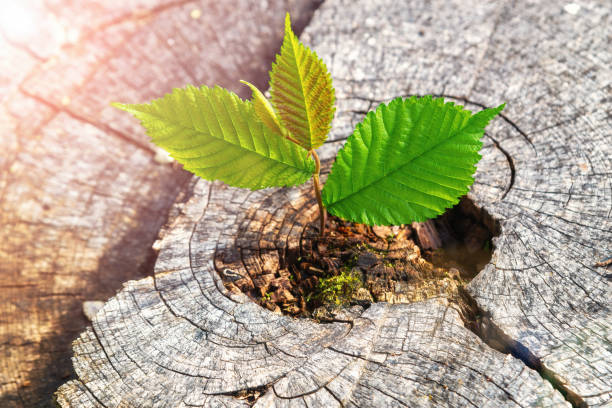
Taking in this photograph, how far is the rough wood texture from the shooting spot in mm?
1858

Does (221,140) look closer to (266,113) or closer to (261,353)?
(266,113)

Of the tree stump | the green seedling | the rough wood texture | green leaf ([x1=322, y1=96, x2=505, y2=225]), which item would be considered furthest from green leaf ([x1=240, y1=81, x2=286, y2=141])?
the rough wood texture

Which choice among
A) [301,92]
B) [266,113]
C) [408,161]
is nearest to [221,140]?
[266,113]

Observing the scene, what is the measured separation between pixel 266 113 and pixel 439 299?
753 mm

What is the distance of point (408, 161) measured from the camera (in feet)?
4.71

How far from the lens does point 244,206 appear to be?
5.81ft

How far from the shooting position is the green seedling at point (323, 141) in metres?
1.37

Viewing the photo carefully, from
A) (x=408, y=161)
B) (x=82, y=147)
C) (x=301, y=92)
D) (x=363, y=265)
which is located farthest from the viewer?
(x=82, y=147)

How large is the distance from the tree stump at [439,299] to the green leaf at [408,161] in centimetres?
28

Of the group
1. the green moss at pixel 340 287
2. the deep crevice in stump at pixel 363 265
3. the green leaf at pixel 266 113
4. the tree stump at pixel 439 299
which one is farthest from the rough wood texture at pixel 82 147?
the green leaf at pixel 266 113

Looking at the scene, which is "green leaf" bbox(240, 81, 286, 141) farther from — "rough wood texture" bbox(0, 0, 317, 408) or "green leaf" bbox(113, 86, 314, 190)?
"rough wood texture" bbox(0, 0, 317, 408)

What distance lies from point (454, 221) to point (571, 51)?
36.7 inches

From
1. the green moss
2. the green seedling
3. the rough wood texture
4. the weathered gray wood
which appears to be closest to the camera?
the weathered gray wood

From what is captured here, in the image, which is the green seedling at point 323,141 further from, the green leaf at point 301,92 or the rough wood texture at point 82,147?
the rough wood texture at point 82,147
